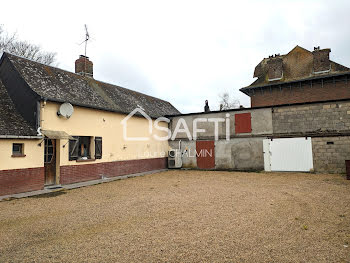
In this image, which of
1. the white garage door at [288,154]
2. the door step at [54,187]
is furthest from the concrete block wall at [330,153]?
the door step at [54,187]

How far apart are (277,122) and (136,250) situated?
12.2m

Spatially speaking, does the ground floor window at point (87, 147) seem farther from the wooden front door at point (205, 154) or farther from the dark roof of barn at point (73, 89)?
the wooden front door at point (205, 154)

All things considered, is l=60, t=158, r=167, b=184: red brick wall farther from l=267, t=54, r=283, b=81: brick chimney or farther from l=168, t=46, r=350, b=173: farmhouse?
l=267, t=54, r=283, b=81: brick chimney

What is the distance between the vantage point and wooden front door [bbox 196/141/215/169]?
1537 centimetres

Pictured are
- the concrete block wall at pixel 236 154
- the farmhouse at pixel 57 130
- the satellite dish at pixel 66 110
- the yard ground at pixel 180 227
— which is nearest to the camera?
the yard ground at pixel 180 227

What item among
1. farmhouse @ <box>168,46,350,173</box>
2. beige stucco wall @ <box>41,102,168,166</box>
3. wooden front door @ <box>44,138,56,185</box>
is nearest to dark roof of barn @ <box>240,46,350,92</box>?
farmhouse @ <box>168,46,350,173</box>

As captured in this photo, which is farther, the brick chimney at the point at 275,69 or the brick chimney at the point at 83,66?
the brick chimney at the point at 275,69

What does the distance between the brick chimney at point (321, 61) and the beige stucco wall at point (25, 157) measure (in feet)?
63.5

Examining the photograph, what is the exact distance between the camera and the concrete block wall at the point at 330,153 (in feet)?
38.7

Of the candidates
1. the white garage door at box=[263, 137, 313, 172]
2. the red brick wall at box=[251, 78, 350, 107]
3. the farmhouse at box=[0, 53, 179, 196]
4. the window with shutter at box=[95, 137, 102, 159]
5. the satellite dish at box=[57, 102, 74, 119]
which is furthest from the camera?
the red brick wall at box=[251, 78, 350, 107]

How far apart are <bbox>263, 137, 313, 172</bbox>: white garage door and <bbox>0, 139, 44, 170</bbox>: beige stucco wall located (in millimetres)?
11448

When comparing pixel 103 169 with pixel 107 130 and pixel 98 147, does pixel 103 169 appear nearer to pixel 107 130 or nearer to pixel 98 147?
pixel 98 147

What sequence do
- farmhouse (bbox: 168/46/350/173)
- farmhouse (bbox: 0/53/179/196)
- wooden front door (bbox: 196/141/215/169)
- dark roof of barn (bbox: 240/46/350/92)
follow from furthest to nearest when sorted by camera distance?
dark roof of barn (bbox: 240/46/350/92) → wooden front door (bbox: 196/141/215/169) → farmhouse (bbox: 168/46/350/173) → farmhouse (bbox: 0/53/179/196)

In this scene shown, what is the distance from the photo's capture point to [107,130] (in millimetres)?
11789
